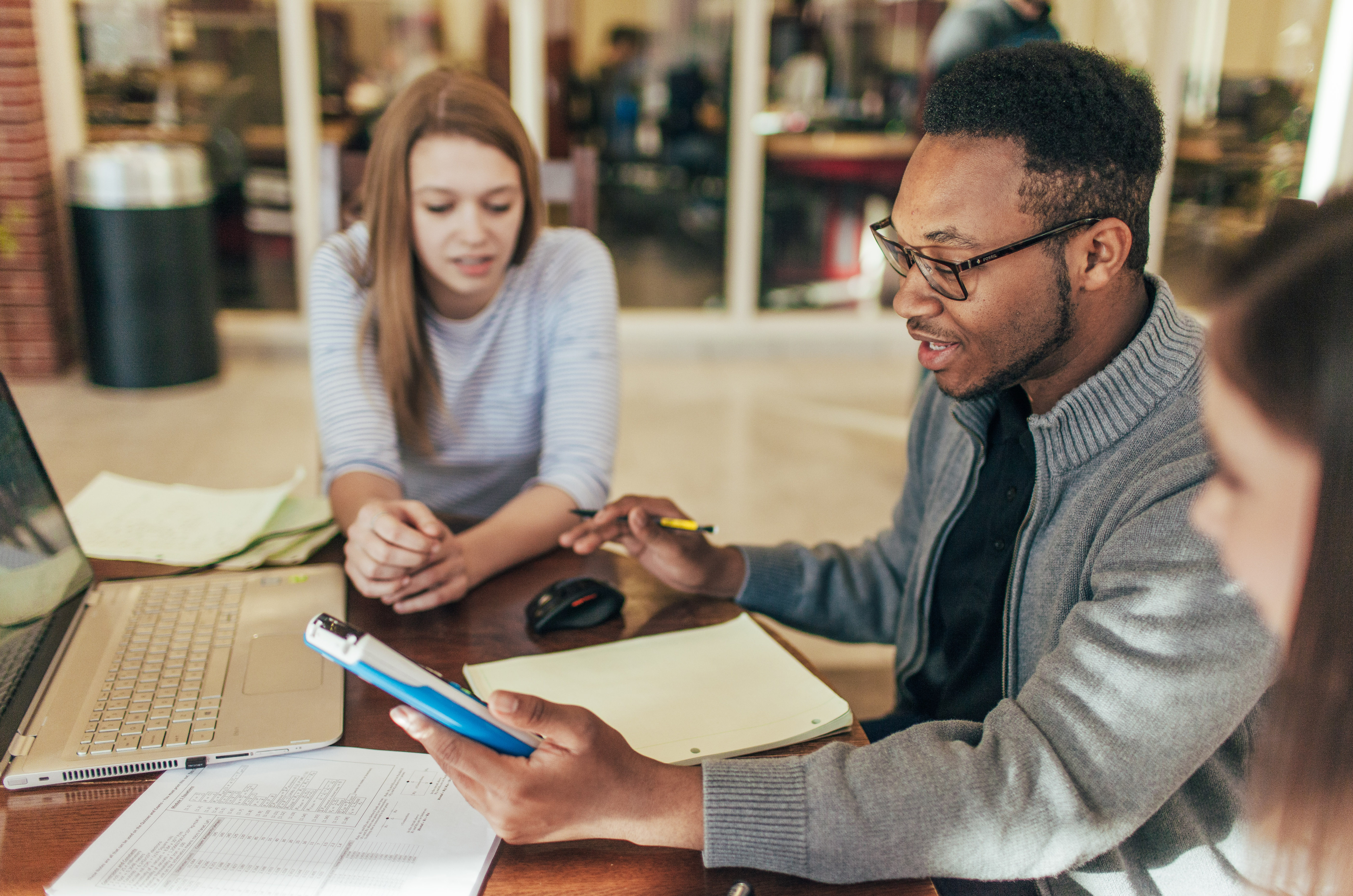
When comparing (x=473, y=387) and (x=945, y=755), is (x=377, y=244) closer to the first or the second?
(x=473, y=387)

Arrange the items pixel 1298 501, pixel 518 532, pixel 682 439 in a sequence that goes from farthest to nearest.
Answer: pixel 682 439 < pixel 518 532 < pixel 1298 501

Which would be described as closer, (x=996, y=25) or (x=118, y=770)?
(x=118, y=770)

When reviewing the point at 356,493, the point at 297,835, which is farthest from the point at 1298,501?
the point at 356,493

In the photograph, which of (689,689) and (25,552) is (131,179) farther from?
(689,689)

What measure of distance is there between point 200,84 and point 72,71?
19.6 inches

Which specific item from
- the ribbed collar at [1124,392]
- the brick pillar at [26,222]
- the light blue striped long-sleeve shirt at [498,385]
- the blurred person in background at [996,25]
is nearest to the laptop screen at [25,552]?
the light blue striped long-sleeve shirt at [498,385]

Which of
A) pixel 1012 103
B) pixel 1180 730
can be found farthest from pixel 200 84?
pixel 1180 730

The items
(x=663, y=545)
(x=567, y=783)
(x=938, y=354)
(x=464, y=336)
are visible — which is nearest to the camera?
(x=567, y=783)

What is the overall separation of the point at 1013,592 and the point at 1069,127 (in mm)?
444

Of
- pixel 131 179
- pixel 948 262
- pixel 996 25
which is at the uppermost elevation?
pixel 996 25

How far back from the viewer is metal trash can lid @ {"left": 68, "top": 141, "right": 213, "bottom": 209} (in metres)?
3.81

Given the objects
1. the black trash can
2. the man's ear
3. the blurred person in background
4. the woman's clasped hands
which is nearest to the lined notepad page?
the woman's clasped hands

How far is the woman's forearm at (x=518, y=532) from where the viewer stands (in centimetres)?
124

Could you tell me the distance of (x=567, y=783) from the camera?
2.48ft
